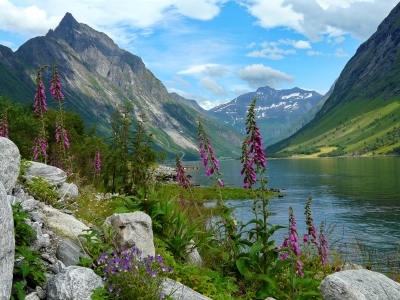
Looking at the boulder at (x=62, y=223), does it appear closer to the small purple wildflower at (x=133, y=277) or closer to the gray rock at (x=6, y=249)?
the small purple wildflower at (x=133, y=277)

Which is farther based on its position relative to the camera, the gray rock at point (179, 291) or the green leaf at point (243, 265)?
the green leaf at point (243, 265)

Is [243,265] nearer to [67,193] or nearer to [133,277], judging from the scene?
[133,277]

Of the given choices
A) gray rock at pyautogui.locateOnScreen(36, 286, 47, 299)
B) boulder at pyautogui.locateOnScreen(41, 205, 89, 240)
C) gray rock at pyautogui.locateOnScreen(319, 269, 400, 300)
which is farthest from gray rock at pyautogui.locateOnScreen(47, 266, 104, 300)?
gray rock at pyautogui.locateOnScreen(319, 269, 400, 300)

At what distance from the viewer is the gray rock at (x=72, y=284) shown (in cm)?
621

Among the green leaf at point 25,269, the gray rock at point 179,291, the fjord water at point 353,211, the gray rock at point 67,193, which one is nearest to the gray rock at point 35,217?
the green leaf at point 25,269

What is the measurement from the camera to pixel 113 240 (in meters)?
8.23

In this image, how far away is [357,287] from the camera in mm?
8719

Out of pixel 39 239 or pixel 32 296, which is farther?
pixel 39 239

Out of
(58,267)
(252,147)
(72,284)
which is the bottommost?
(72,284)

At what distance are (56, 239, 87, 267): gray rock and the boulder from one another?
0.49 meters

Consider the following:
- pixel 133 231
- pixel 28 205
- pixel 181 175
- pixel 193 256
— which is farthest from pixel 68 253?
pixel 181 175

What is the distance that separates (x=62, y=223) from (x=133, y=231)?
1572mm

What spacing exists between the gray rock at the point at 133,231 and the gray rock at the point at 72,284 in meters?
1.47

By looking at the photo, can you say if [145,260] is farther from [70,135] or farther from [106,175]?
[70,135]
